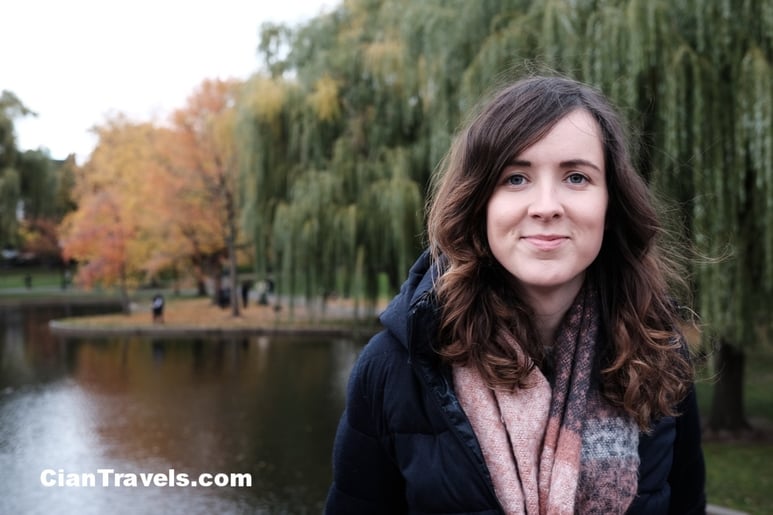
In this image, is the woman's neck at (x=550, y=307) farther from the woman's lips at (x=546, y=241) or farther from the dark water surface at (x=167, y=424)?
the dark water surface at (x=167, y=424)

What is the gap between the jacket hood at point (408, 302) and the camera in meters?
1.52

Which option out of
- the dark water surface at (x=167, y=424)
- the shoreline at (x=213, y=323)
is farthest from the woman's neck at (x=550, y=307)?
the shoreline at (x=213, y=323)

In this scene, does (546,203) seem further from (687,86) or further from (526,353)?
(687,86)

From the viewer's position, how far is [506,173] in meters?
1.50

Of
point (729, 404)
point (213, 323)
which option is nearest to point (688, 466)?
point (729, 404)

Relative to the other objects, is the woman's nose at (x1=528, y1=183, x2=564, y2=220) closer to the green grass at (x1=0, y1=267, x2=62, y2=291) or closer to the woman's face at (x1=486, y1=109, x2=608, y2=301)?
the woman's face at (x1=486, y1=109, x2=608, y2=301)

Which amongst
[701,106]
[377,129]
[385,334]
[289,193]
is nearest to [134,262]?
[289,193]

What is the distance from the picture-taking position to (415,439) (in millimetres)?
1496

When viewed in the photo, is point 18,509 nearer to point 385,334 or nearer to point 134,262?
point 385,334

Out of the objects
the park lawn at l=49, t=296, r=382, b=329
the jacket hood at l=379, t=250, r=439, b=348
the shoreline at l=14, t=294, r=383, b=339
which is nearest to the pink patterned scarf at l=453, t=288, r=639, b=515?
the jacket hood at l=379, t=250, r=439, b=348

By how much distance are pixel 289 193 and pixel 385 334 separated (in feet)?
42.6

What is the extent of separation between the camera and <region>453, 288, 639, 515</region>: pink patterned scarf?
1.43 metres

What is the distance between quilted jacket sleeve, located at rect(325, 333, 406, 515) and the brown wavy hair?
149 millimetres

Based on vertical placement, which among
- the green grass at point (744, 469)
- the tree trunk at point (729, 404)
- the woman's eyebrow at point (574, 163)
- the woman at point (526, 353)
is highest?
the woman's eyebrow at point (574, 163)
